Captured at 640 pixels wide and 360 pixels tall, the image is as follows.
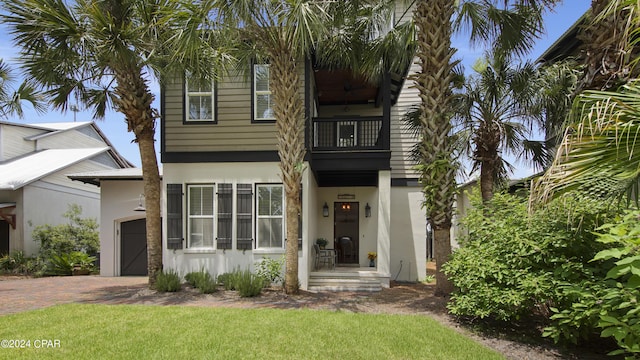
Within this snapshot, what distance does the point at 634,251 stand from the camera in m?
3.74

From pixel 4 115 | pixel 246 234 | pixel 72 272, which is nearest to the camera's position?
pixel 246 234

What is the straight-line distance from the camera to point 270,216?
396 inches

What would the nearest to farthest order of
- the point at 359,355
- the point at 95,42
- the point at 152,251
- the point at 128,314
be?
the point at 359,355
the point at 128,314
the point at 95,42
the point at 152,251

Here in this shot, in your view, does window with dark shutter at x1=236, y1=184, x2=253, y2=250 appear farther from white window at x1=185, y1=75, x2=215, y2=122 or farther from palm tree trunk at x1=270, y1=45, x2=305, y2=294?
white window at x1=185, y1=75, x2=215, y2=122

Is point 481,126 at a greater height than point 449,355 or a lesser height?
greater

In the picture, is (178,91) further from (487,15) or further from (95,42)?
(487,15)

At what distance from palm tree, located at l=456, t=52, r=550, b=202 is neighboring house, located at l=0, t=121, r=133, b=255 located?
17.4 metres

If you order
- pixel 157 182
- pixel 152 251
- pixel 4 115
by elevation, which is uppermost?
pixel 4 115

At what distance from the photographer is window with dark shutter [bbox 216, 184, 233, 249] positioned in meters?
9.95

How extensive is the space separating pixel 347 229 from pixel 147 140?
7.37 m

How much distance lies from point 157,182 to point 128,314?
12.1ft

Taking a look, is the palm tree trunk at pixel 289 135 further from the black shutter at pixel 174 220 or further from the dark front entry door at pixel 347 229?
the dark front entry door at pixel 347 229

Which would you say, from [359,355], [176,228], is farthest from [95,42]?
[359,355]

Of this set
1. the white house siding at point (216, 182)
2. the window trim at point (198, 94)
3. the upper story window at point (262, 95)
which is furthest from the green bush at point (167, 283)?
the upper story window at point (262, 95)
